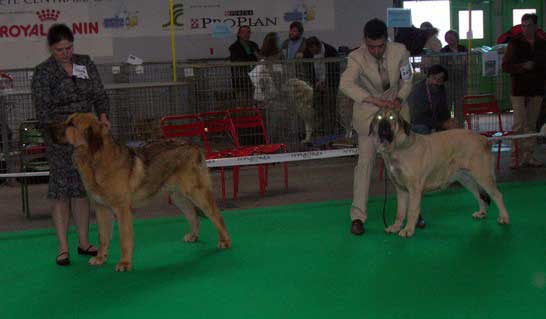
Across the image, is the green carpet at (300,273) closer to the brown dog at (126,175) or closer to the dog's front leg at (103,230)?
the dog's front leg at (103,230)

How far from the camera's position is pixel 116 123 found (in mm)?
8680

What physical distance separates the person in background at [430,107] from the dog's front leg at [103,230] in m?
3.36

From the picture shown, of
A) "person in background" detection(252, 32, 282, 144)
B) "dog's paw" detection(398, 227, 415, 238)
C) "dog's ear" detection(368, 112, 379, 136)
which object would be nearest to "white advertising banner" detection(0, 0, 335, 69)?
"person in background" detection(252, 32, 282, 144)

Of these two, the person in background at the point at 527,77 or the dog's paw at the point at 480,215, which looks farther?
the person in background at the point at 527,77

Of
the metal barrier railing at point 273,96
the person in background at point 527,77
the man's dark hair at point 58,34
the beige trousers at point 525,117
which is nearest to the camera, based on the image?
the man's dark hair at point 58,34

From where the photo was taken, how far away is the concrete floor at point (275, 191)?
270 inches

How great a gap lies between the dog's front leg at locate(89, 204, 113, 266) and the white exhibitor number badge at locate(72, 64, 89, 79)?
924mm

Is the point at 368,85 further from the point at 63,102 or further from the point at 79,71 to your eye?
the point at 63,102

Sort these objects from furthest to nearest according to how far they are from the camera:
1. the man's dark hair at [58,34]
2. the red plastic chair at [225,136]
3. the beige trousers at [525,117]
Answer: the beige trousers at [525,117] → the red plastic chair at [225,136] → the man's dark hair at [58,34]

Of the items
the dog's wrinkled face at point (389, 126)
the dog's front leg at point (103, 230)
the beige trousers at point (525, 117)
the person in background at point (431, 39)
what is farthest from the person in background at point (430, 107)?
the person in background at point (431, 39)

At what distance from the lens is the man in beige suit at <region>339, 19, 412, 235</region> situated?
5.36 meters

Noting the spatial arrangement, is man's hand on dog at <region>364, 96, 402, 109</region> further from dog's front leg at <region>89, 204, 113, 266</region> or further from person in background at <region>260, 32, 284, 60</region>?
person in background at <region>260, 32, 284, 60</region>

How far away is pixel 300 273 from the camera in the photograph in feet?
14.8

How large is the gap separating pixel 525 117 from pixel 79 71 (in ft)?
18.8
